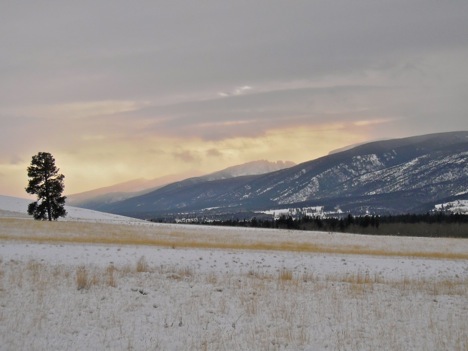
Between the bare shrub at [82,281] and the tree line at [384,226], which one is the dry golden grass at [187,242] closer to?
the bare shrub at [82,281]

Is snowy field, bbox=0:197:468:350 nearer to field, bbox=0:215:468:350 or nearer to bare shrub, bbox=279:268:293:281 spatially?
field, bbox=0:215:468:350

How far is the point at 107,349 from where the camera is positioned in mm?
11172

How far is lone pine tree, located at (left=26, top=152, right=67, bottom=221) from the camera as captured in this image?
7462 cm

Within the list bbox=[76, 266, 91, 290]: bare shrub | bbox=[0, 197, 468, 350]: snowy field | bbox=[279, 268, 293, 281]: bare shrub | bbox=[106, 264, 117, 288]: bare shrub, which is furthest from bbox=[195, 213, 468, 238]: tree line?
bbox=[76, 266, 91, 290]: bare shrub

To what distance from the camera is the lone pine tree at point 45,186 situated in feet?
245

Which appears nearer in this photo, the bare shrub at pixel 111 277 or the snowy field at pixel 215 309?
the snowy field at pixel 215 309

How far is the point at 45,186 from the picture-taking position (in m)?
75.4

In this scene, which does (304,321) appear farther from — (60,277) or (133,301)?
(60,277)

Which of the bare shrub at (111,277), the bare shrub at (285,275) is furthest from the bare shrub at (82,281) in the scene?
the bare shrub at (285,275)

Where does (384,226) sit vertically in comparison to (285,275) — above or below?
below

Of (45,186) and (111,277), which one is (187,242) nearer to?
(111,277)

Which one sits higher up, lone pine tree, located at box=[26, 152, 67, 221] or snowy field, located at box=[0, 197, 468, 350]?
lone pine tree, located at box=[26, 152, 67, 221]

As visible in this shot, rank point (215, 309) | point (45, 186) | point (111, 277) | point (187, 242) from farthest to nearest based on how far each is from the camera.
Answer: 1. point (45, 186)
2. point (187, 242)
3. point (111, 277)
4. point (215, 309)

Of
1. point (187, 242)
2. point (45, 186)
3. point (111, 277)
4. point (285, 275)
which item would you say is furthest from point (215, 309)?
point (45, 186)
